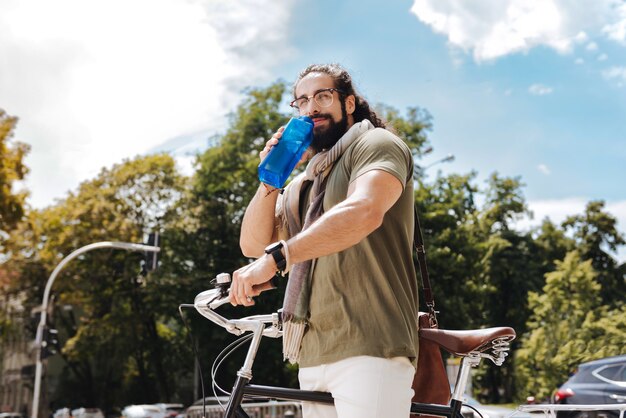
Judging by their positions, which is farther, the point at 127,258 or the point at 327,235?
the point at 127,258

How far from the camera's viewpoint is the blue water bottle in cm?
261

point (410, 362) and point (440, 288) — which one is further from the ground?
point (440, 288)

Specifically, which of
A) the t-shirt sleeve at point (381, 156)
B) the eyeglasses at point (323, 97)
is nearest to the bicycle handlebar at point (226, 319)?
the t-shirt sleeve at point (381, 156)

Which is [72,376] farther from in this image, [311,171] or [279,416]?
[311,171]

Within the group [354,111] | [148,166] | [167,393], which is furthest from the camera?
[167,393]

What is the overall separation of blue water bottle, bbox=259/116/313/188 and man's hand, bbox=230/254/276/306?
0.43 metres

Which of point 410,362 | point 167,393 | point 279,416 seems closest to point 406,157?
point 410,362

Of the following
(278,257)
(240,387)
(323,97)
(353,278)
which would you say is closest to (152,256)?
(323,97)

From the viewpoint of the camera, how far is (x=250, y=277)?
2.28 m

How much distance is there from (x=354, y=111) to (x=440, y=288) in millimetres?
26907

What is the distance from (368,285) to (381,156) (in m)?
0.41

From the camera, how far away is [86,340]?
35.7 m

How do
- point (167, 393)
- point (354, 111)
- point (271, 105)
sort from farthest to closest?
point (167, 393) → point (271, 105) → point (354, 111)

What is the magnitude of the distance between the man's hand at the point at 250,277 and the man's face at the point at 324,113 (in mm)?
655
